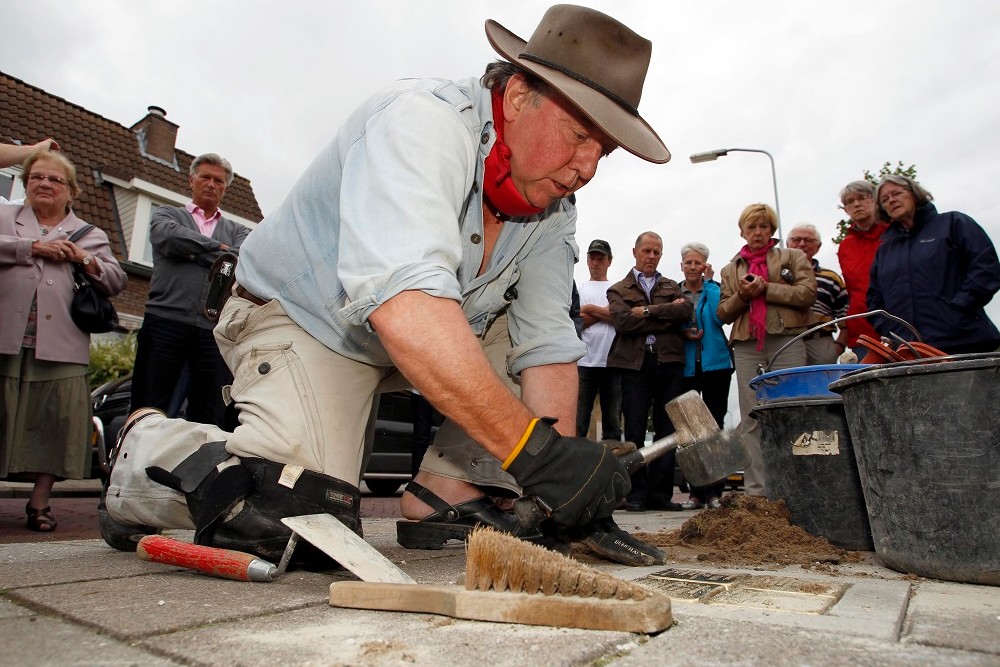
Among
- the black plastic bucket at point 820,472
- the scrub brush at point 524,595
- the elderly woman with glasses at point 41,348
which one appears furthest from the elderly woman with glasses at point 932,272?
the elderly woman with glasses at point 41,348

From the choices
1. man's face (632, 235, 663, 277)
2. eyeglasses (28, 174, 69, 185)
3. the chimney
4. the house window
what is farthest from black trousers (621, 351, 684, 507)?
the chimney

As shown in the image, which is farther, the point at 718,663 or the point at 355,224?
the point at 355,224

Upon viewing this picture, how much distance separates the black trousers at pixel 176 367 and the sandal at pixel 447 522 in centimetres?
188

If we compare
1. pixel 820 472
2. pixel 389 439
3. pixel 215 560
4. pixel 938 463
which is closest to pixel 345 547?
pixel 215 560

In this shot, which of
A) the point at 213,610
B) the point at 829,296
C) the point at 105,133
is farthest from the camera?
the point at 105,133

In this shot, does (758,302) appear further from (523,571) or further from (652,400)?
(523,571)

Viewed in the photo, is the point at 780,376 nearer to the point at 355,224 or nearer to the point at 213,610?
the point at 355,224

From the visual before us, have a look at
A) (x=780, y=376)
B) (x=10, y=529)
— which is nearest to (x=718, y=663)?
(x=780, y=376)

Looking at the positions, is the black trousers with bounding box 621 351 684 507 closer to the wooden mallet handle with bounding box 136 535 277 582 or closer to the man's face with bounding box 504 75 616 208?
the man's face with bounding box 504 75 616 208

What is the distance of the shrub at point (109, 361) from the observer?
12375 mm

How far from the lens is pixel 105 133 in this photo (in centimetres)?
1694

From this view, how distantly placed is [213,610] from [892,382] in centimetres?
210

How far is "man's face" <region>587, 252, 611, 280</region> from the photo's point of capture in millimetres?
6859

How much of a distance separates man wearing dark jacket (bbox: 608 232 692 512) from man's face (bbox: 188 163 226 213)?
10.4ft
